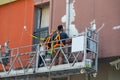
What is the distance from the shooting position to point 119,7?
14.0 meters

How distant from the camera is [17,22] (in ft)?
59.0

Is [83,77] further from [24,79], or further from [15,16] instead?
[15,16]

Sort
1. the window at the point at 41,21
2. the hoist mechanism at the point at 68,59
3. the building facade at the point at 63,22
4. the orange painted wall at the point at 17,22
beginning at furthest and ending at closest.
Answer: the orange painted wall at the point at 17,22, the window at the point at 41,21, the building facade at the point at 63,22, the hoist mechanism at the point at 68,59

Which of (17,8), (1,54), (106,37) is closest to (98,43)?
(106,37)

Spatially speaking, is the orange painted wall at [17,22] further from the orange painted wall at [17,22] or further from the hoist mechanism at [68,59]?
the hoist mechanism at [68,59]

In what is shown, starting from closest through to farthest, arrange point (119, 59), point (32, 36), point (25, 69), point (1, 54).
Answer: point (119, 59)
point (25, 69)
point (1, 54)
point (32, 36)

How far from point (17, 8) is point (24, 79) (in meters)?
3.79

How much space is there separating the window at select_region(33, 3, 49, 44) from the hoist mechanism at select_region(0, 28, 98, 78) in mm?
1902

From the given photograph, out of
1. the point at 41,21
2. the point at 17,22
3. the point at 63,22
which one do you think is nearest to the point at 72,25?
the point at 63,22

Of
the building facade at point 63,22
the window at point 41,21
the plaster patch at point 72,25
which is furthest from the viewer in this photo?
the window at point 41,21

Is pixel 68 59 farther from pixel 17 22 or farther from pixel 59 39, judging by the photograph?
pixel 17 22

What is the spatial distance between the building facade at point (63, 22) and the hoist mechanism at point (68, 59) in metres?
0.49

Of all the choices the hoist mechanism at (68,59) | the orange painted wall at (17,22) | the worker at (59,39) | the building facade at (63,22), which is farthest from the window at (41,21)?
the worker at (59,39)

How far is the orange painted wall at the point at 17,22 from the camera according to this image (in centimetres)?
1753
